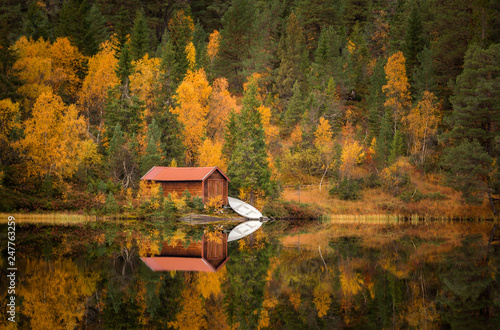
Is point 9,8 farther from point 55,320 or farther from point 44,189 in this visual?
point 55,320

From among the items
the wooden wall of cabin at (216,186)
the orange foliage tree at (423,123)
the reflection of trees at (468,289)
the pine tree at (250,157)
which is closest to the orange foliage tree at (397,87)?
the orange foliage tree at (423,123)

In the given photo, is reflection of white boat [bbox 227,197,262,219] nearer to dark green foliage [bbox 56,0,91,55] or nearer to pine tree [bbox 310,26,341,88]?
dark green foliage [bbox 56,0,91,55]

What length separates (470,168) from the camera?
43.4 meters

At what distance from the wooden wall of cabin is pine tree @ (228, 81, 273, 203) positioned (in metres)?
0.83

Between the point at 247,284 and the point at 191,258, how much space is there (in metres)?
4.88

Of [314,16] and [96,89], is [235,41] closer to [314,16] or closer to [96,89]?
[314,16]

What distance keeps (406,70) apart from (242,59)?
78.5 ft

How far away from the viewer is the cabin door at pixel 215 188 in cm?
4410

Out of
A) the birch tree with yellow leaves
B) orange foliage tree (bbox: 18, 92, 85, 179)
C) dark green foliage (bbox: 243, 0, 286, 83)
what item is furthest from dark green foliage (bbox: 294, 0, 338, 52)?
orange foliage tree (bbox: 18, 92, 85, 179)

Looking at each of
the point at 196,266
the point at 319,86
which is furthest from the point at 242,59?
the point at 196,266

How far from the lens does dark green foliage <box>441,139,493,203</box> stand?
43.2m

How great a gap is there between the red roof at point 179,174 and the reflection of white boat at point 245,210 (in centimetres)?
278

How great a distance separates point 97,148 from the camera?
48875 millimetres

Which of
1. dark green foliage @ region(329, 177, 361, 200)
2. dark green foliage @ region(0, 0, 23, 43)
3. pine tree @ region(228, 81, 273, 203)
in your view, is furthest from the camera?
dark green foliage @ region(0, 0, 23, 43)
